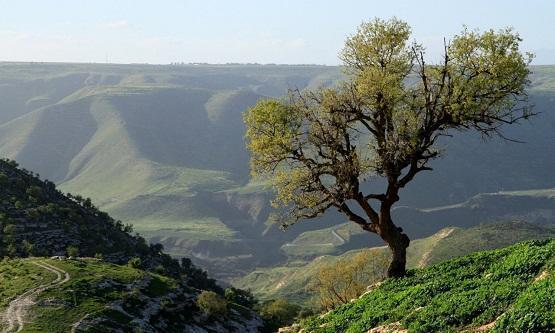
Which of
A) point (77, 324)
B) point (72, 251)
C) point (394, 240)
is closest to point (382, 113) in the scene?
point (394, 240)

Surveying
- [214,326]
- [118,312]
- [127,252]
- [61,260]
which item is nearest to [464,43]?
[118,312]

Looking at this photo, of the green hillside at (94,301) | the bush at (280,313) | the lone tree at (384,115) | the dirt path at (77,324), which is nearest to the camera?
the lone tree at (384,115)

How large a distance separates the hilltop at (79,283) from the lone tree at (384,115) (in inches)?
1367

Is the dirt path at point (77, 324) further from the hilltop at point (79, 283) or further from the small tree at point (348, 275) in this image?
the small tree at point (348, 275)

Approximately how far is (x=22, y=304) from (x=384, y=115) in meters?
49.2

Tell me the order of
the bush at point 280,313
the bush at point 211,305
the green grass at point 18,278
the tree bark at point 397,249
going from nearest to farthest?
1. the tree bark at point 397,249
2. the green grass at point 18,278
3. the bush at point 211,305
4. the bush at point 280,313

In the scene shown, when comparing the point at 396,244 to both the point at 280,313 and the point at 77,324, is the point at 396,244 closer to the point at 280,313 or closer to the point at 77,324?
the point at 77,324

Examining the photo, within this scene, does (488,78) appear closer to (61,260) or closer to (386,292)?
(386,292)

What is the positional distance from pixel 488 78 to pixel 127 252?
10289cm

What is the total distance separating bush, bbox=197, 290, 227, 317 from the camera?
84906 mm

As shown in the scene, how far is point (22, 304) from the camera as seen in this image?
67188mm

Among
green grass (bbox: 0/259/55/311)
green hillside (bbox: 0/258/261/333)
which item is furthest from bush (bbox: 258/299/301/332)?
green grass (bbox: 0/259/55/311)

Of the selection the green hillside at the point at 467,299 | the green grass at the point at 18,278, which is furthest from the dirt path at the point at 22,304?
the green hillside at the point at 467,299

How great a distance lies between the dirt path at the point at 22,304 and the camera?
60856 mm
